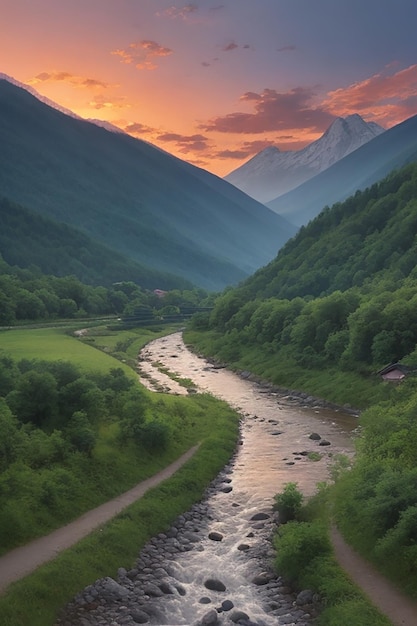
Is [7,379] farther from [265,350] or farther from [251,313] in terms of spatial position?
[251,313]

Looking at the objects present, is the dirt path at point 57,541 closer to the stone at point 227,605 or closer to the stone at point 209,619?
the stone at point 209,619

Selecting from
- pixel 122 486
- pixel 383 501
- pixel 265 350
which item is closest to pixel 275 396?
pixel 265 350

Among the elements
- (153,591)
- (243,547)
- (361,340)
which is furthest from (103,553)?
(361,340)

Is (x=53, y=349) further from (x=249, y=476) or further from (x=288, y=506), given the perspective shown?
(x=288, y=506)

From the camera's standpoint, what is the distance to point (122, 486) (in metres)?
43.9

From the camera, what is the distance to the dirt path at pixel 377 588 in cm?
2691

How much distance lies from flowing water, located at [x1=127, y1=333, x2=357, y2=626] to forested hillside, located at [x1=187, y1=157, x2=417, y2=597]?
18.6 ft

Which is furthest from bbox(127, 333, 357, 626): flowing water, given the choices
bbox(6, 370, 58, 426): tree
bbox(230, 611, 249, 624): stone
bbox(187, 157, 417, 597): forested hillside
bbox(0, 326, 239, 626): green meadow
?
bbox(6, 370, 58, 426): tree

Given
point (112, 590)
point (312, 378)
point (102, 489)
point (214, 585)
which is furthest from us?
point (312, 378)

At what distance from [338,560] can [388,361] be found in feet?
168

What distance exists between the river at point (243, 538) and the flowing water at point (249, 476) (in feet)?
0.21

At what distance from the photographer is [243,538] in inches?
1491

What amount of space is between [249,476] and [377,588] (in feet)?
69.1

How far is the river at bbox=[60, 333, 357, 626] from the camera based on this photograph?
1152 inches
